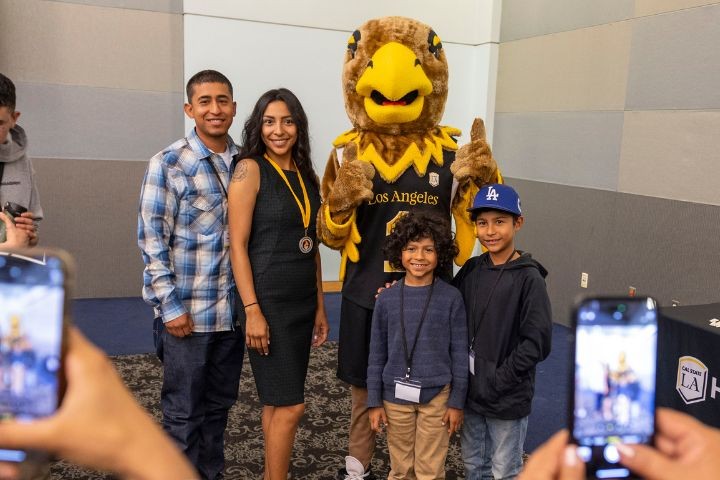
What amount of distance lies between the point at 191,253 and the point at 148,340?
2535 mm

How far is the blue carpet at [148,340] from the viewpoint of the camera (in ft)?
11.2

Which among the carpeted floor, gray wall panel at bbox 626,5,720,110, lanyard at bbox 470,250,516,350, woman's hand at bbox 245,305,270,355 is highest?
gray wall panel at bbox 626,5,720,110

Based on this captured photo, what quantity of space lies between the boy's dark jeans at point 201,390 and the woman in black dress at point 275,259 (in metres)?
0.18

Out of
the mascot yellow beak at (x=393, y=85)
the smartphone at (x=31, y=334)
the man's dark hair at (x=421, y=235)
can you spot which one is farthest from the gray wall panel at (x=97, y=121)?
the smartphone at (x=31, y=334)

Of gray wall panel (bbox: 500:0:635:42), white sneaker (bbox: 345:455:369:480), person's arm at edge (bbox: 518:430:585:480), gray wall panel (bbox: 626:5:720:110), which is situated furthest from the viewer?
gray wall panel (bbox: 500:0:635:42)

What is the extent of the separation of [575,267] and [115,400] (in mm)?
4980

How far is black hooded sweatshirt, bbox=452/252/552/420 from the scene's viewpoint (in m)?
2.06

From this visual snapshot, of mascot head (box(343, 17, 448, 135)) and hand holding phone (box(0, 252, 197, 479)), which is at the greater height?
mascot head (box(343, 17, 448, 135))

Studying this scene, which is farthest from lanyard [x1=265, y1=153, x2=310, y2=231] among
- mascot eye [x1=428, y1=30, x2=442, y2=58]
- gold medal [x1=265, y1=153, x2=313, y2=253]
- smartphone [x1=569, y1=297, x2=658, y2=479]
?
smartphone [x1=569, y1=297, x2=658, y2=479]

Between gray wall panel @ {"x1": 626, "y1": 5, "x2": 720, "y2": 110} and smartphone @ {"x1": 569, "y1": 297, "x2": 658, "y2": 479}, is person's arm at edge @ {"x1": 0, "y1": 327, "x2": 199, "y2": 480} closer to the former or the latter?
smartphone @ {"x1": 569, "y1": 297, "x2": 658, "y2": 479}

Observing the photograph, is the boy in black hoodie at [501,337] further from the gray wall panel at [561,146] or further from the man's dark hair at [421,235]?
the gray wall panel at [561,146]

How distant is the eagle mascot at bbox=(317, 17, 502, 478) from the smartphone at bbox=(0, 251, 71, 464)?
1.75 m

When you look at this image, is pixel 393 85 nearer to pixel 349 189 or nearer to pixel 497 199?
pixel 349 189

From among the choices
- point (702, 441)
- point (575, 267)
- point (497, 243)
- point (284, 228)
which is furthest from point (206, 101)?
point (575, 267)
